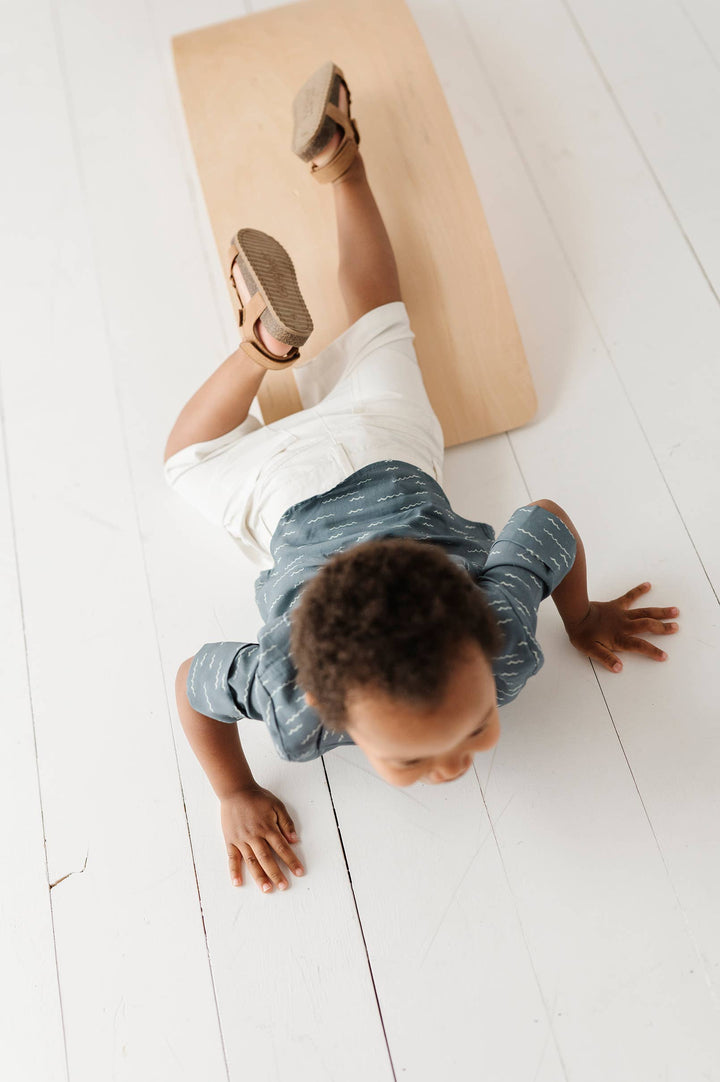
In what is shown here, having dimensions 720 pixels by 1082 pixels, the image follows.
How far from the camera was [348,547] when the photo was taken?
964 millimetres

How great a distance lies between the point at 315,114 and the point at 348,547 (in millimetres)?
643

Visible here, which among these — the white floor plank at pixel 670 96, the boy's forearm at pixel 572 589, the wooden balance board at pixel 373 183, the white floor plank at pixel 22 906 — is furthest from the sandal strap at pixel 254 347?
the white floor plank at pixel 670 96

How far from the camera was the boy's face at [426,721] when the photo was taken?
0.70m

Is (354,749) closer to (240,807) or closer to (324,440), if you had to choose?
(240,807)

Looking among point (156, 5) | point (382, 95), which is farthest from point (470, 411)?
point (156, 5)

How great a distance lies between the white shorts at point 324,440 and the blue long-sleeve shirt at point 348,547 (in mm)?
36

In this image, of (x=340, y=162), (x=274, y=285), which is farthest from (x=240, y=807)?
(x=340, y=162)

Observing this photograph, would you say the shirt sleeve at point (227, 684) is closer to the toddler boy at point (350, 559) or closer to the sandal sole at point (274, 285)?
the toddler boy at point (350, 559)

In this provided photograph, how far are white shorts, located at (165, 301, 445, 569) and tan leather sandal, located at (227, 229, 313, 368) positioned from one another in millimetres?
86

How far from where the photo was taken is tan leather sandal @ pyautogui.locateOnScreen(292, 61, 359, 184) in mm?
1208

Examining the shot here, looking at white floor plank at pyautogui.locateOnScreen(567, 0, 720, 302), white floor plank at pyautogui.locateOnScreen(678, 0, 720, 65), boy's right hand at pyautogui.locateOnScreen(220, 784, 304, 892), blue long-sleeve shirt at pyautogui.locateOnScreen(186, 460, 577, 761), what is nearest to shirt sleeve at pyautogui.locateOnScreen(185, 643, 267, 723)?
blue long-sleeve shirt at pyautogui.locateOnScreen(186, 460, 577, 761)

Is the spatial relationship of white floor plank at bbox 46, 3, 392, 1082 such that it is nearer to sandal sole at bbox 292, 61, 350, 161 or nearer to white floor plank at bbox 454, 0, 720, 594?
sandal sole at bbox 292, 61, 350, 161

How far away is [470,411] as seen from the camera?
4.03 ft

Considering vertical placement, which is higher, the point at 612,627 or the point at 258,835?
the point at 612,627
